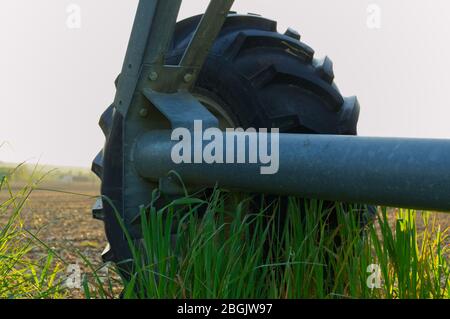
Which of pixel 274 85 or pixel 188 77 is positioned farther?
pixel 274 85

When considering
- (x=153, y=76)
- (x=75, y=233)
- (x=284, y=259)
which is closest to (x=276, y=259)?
(x=284, y=259)

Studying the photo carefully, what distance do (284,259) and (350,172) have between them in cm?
68

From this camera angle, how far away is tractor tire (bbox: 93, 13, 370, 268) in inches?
109

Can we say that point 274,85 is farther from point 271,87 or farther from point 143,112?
point 143,112

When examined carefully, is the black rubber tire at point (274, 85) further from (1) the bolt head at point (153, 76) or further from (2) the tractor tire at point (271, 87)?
(1) the bolt head at point (153, 76)

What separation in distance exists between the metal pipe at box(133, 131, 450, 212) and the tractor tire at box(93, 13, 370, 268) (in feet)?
1.43

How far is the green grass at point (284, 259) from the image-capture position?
86.4 inches

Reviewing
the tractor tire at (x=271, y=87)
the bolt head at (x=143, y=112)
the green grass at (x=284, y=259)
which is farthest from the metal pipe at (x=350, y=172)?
the tractor tire at (x=271, y=87)

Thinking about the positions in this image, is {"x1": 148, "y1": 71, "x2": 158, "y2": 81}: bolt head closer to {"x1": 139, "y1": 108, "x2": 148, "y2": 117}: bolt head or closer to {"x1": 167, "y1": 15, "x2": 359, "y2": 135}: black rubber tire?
{"x1": 139, "y1": 108, "x2": 148, "y2": 117}: bolt head

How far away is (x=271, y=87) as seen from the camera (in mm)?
2844
